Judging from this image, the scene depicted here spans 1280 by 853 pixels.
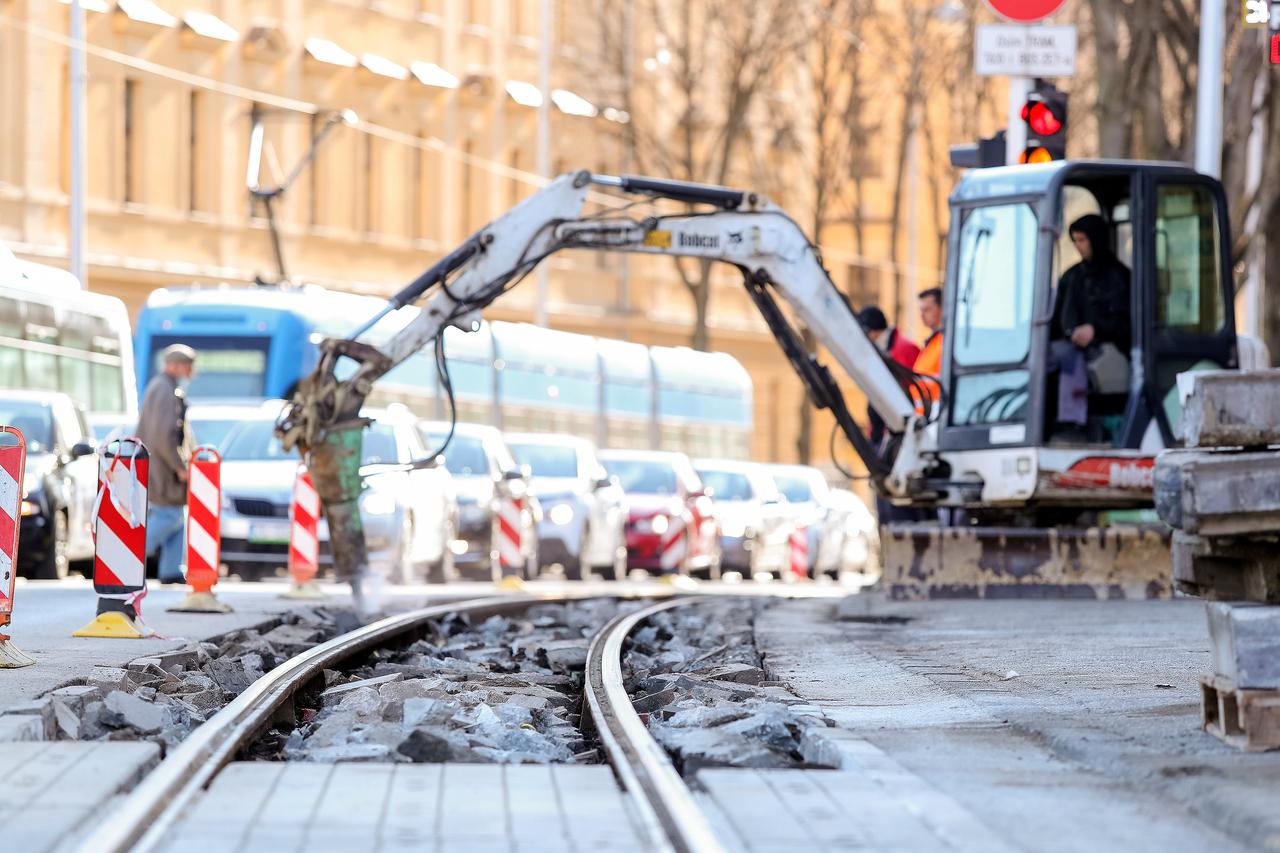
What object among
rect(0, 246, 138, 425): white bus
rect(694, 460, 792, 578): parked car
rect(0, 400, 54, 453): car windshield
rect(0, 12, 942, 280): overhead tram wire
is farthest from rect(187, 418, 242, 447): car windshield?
rect(694, 460, 792, 578): parked car

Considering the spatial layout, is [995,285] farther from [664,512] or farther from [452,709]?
[664,512]

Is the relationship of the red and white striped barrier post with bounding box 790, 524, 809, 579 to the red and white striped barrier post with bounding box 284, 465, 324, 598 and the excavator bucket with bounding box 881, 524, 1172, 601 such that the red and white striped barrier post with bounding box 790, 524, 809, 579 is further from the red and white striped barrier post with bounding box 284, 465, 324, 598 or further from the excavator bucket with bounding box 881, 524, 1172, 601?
the excavator bucket with bounding box 881, 524, 1172, 601

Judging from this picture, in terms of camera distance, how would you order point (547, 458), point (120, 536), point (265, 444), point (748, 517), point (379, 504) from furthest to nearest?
point (748, 517) → point (547, 458) → point (265, 444) → point (379, 504) → point (120, 536)

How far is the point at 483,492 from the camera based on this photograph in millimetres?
29062

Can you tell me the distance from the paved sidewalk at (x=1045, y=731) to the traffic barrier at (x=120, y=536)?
10.8 ft

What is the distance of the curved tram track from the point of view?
7.25m

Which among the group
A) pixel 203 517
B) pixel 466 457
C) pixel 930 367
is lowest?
pixel 203 517

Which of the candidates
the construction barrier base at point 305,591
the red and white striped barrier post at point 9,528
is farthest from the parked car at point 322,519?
the red and white striped barrier post at point 9,528

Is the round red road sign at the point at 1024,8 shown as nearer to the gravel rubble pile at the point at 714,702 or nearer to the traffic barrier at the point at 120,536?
the gravel rubble pile at the point at 714,702

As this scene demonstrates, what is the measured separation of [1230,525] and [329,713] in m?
3.83

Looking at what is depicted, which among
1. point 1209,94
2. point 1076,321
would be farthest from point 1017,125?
point 1209,94

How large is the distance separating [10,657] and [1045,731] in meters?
4.59

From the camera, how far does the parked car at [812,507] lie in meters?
41.7

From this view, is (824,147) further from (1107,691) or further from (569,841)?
(569,841)
